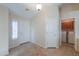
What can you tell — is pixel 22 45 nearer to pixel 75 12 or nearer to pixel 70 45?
pixel 70 45

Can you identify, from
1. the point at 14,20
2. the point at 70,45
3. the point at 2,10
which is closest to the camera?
the point at 2,10

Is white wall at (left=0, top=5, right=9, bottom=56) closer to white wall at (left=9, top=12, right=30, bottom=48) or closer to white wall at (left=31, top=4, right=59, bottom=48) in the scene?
white wall at (left=9, top=12, right=30, bottom=48)

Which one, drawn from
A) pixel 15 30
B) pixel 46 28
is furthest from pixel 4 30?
pixel 46 28

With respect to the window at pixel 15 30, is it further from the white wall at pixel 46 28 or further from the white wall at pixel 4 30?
the white wall at pixel 46 28

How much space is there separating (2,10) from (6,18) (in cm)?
20

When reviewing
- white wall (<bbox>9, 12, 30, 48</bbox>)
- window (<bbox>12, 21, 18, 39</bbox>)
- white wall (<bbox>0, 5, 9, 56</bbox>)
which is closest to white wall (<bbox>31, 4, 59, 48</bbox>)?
white wall (<bbox>9, 12, 30, 48</bbox>)

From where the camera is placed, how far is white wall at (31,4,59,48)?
2.45 metres

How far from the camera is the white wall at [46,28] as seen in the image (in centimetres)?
245

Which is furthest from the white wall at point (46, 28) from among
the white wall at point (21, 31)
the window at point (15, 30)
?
the window at point (15, 30)

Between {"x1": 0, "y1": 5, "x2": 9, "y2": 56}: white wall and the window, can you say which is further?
the window

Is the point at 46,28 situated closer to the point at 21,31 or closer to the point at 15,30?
the point at 21,31

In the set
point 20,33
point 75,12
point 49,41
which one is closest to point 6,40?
point 20,33

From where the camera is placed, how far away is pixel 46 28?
2533mm

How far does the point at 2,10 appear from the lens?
221 cm
